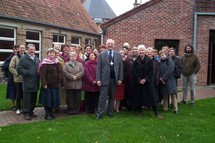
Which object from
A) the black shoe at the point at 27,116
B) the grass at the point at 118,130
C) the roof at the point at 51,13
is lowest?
the grass at the point at 118,130

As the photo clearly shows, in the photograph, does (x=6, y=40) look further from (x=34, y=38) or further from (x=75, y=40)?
(x=75, y=40)

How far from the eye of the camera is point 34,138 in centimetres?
564

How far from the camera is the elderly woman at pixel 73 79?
770 centimetres

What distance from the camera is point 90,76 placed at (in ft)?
25.7

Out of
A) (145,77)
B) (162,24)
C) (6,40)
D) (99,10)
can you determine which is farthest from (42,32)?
(99,10)

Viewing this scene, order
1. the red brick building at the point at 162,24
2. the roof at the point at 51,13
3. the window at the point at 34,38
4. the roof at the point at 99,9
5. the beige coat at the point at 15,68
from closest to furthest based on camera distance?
the beige coat at the point at 15,68 → the red brick building at the point at 162,24 → the roof at the point at 51,13 → the window at the point at 34,38 → the roof at the point at 99,9

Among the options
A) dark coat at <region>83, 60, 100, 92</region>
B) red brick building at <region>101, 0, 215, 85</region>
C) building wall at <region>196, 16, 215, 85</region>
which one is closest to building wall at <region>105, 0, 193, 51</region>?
red brick building at <region>101, 0, 215, 85</region>

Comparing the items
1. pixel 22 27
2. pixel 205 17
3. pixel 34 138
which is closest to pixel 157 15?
pixel 205 17

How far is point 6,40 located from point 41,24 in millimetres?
2764

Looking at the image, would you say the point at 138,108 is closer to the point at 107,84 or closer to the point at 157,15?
the point at 107,84

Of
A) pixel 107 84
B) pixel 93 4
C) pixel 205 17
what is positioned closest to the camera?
pixel 107 84

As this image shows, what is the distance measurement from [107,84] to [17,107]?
2675 millimetres

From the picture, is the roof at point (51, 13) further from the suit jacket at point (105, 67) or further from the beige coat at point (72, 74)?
the suit jacket at point (105, 67)

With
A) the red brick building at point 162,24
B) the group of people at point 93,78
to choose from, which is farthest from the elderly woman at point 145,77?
the red brick building at point 162,24
